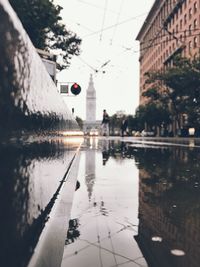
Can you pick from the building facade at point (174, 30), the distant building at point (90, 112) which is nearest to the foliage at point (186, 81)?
the building facade at point (174, 30)

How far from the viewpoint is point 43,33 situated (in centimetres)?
2331

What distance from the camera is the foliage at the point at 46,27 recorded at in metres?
20.6

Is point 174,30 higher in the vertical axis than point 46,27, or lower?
higher

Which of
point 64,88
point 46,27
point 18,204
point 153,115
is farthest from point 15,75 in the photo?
point 153,115

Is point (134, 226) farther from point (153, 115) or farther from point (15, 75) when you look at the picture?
point (153, 115)

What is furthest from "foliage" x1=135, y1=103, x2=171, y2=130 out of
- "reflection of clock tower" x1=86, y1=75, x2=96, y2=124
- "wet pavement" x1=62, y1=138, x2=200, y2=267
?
"reflection of clock tower" x1=86, y1=75, x2=96, y2=124

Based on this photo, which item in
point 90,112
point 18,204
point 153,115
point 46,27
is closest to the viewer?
point 18,204

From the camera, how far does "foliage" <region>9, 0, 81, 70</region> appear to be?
67.7 ft

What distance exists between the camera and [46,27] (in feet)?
75.4

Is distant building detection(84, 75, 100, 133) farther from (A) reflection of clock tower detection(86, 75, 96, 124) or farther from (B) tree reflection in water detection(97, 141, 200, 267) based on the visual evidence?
(B) tree reflection in water detection(97, 141, 200, 267)

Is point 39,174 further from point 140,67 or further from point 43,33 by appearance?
point 140,67

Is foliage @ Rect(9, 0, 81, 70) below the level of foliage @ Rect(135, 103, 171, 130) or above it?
above

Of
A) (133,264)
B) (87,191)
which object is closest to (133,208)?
(87,191)

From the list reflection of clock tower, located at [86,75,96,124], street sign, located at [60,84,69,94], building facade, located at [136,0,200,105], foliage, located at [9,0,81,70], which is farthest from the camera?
reflection of clock tower, located at [86,75,96,124]
